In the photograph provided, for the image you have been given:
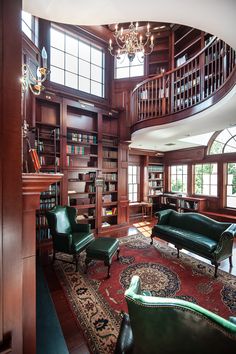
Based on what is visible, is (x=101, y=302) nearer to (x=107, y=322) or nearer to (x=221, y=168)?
(x=107, y=322)

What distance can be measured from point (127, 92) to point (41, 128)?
2.70 metres

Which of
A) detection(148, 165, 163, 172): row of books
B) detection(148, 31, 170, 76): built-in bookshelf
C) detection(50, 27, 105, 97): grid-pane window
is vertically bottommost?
detection(148, 165, 163, 172): row of books

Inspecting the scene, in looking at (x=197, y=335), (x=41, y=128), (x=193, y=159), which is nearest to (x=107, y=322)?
(x=197, y=335)

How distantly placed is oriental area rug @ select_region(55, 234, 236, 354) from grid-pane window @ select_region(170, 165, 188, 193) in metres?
3.72

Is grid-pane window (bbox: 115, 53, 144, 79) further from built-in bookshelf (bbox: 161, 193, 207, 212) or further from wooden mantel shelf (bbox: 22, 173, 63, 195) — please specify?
wooden mantel shelf (bbox: 22, 173, 63, 195)

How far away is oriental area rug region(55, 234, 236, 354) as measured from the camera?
1.87 meters

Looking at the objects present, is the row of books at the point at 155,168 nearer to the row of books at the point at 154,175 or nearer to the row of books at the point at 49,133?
the row of books at the point at 154,175

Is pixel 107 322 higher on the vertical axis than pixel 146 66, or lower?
lower

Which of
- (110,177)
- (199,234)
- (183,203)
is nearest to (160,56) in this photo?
(110,177)

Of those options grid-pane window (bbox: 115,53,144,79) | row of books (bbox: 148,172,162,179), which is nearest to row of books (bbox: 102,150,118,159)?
grid-pane window (bbox: 115,53,144,79)

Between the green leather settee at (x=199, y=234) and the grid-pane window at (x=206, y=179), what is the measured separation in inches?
99.1

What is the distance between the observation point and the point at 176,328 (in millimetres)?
968

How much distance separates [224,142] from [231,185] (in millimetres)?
1313

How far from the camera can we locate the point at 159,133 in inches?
175
